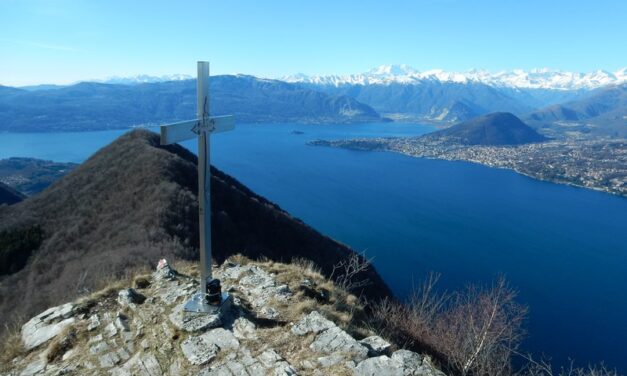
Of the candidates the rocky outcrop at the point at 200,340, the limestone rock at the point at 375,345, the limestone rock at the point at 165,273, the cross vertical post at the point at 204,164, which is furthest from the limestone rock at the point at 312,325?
the limestone rock at the point at 165,273

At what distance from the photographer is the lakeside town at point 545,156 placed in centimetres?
10031

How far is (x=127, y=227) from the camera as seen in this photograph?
18844 mm

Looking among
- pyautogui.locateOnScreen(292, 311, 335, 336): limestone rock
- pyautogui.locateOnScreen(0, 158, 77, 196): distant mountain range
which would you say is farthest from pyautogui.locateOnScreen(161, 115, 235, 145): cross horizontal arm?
pyautogui.locateOnScreen(0, 158, 77, 196): distant mountain range

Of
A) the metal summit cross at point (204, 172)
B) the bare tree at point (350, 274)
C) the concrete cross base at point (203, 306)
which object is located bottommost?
the bare tree at point (350, 274)

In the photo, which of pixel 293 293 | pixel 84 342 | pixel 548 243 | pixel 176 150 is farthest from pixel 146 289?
pixel 548 243

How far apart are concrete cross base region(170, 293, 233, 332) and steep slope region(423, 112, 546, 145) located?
182m

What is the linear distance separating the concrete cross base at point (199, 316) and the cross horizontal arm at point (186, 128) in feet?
8.32

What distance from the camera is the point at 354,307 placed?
715 cm

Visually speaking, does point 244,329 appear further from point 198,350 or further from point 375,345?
point 375,345

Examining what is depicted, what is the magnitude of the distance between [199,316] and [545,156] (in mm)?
153269

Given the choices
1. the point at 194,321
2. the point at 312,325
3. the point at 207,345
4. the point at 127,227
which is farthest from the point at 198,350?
the point at 127,227

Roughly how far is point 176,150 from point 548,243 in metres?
49.7

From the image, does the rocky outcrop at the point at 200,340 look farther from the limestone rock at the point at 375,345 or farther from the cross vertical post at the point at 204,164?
the cross vertical post at the point at 204,164

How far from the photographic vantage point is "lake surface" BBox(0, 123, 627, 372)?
37031mm
